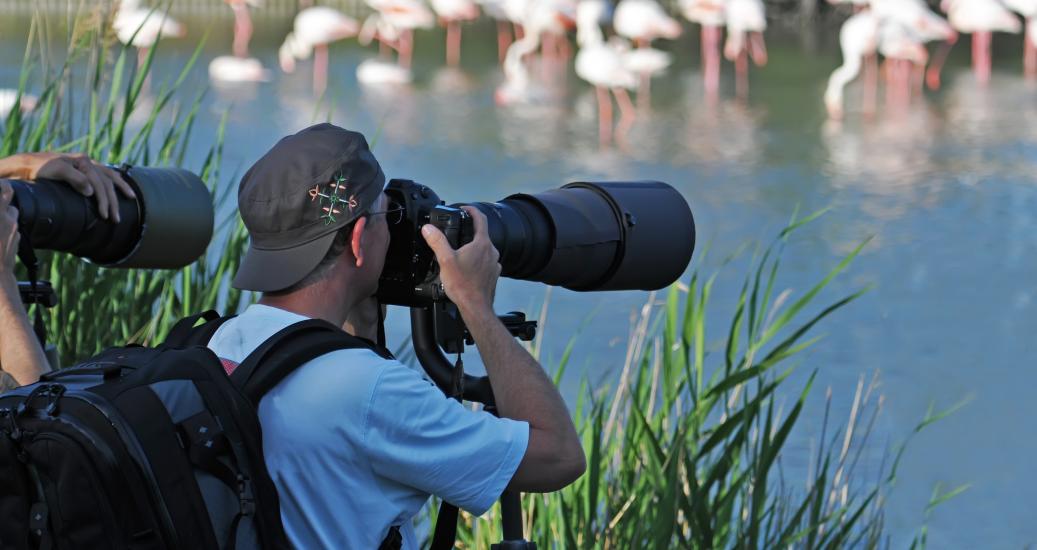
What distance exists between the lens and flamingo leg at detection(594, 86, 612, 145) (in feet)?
35.2

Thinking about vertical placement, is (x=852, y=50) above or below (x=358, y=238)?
below

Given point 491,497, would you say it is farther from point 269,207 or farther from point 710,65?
point 710,65

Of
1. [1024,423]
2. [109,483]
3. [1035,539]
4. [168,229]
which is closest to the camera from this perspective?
[109,483]

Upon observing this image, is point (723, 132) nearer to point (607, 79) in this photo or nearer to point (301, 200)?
point (607, 79)

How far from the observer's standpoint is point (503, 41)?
18.2 meters

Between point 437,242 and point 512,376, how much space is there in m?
0.15

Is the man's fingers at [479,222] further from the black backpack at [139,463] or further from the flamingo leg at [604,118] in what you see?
the flamingo leg at [604,118]

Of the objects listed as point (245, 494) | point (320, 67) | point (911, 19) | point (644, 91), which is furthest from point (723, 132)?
point (245, 494)

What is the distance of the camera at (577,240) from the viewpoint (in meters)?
1.68

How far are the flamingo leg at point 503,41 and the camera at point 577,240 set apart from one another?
14926 mm

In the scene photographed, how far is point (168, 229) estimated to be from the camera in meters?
2.15

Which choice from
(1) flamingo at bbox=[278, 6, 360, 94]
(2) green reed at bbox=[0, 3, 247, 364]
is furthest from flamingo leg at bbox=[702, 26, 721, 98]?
(2) green reed at bbox=[0, 3, 247, 364]

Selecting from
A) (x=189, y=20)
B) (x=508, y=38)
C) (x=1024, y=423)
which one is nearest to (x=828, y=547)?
(x=1024, y=423)

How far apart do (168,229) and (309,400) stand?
774 mm
